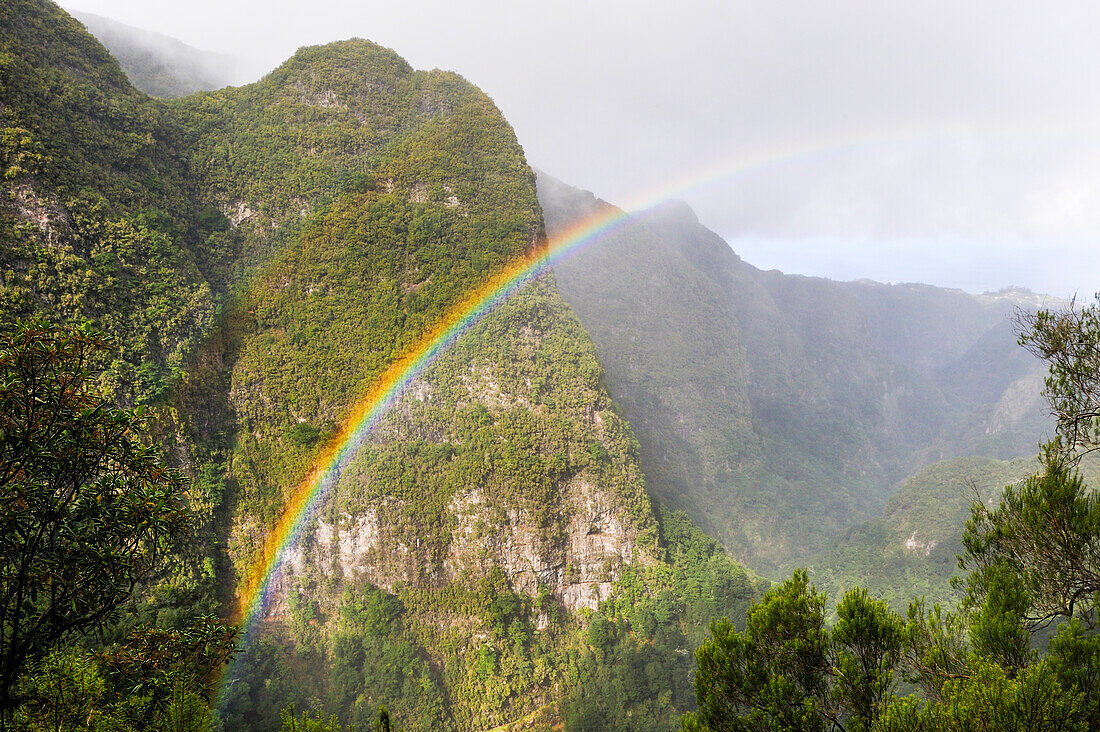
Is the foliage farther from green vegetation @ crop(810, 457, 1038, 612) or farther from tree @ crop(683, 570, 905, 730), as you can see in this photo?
green vegetation @ crop(810, 457, 1038, 612)

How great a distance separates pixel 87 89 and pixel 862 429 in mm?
128724

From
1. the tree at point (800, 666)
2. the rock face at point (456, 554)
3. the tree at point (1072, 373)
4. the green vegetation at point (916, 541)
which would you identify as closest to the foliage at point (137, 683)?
the tree at point (800, 666)

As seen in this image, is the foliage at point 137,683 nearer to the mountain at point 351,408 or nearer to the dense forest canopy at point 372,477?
the dense forest canopy at point 372,477

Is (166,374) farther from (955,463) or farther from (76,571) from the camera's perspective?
(955,463)

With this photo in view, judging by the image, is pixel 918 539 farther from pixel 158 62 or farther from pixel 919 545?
pixel 158 62

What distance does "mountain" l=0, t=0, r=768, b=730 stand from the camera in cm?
2484

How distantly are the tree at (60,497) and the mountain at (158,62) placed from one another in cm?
6606

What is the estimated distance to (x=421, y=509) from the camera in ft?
97.6

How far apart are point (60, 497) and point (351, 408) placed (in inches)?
1026

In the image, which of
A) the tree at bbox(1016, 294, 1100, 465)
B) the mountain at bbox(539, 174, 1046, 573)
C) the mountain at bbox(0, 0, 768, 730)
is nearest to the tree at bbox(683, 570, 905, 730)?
the tree at bbox(1016, 294, 1100, 465)

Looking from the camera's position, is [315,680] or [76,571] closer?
[76,571]

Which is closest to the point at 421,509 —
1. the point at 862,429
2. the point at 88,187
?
the point at 88,187

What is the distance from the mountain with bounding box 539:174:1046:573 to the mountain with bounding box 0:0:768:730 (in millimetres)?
15013

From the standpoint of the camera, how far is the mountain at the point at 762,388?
72750 mm
